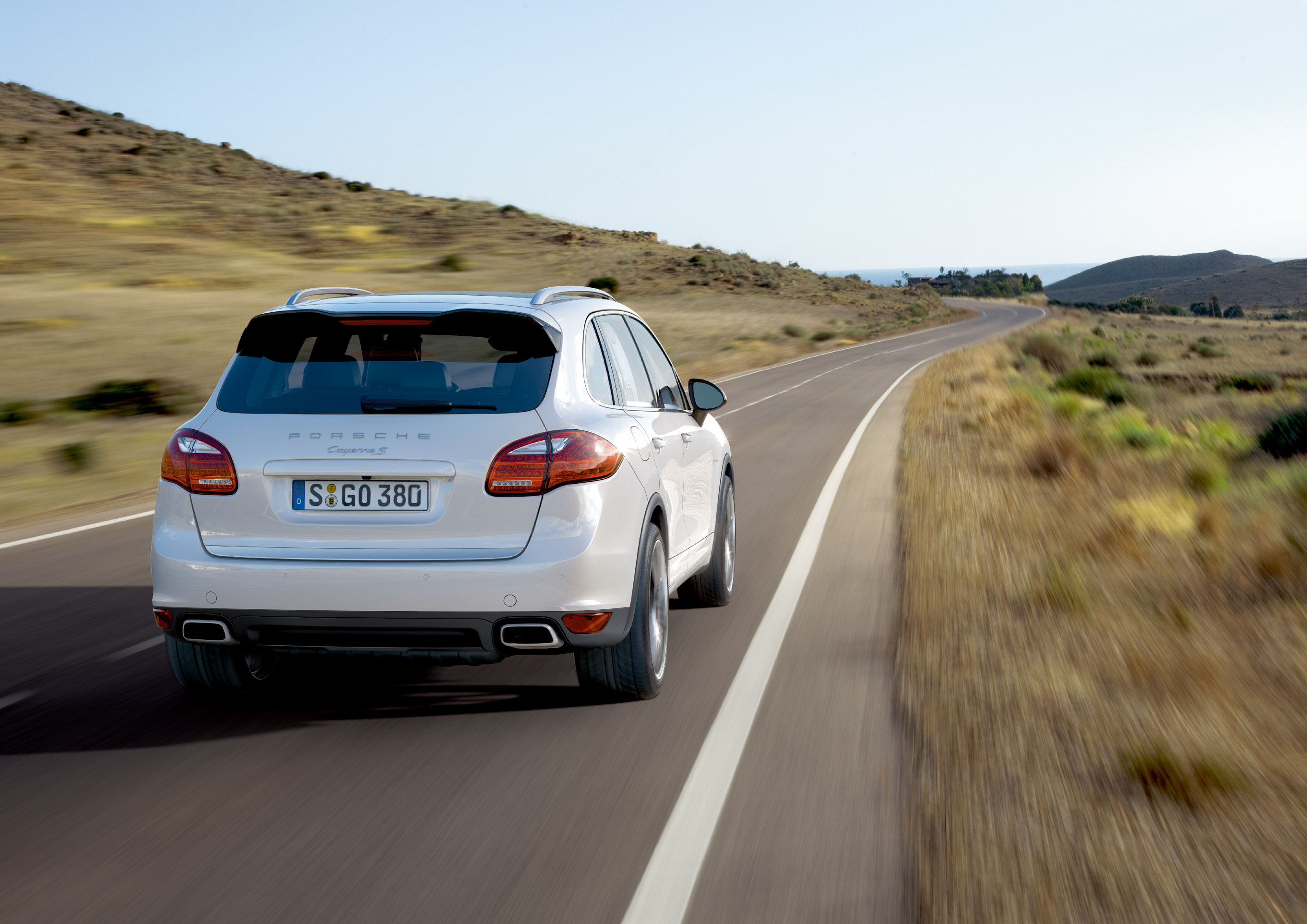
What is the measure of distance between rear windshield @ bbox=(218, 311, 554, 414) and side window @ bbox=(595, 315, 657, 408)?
1.96ft

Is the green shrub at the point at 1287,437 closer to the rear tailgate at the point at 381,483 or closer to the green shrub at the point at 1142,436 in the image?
the green shrub at the point at 1142,436

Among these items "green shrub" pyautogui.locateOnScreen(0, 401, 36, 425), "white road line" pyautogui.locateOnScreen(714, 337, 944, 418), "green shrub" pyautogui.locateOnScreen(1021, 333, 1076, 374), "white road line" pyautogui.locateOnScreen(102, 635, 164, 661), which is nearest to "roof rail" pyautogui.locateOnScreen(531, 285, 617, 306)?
"white road line" pyautogui.locateOnScreen(102, 635, 164, 661)

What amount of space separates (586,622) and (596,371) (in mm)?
1121

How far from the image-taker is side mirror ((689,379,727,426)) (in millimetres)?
6535

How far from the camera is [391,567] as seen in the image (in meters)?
4.43

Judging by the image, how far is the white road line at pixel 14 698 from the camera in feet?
17.6

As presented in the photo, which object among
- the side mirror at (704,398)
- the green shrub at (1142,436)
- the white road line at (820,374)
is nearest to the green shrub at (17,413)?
the white road line at (820,374)

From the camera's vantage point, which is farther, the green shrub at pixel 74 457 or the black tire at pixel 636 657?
the green shrub at pixel 74 457

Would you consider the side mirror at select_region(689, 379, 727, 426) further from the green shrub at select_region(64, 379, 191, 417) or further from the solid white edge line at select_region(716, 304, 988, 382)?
the solid white edge line at select_region(716, 304, 988, 382)

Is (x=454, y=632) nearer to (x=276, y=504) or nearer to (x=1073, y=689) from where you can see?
(x=276, y=504)

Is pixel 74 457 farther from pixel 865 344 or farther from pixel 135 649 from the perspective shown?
pixel 865 344

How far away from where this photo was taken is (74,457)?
558 inches

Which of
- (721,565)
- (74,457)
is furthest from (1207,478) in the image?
(74,457)

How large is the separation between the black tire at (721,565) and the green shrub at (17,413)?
13564mm
